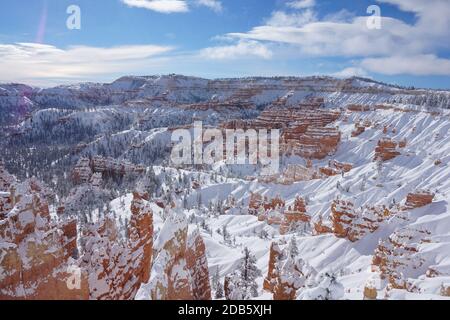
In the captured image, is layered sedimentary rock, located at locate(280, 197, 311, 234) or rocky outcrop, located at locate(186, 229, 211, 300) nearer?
rocky outcrop, located at locate(186, 229, 211, 300)

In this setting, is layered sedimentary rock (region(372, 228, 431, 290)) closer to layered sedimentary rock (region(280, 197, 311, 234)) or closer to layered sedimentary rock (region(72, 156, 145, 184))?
layered sedimentary rock (region(280, 197, 311, 234))

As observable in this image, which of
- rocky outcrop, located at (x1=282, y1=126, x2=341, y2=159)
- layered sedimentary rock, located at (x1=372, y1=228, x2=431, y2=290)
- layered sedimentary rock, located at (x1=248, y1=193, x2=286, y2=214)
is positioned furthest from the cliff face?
rocky outcrop, located at (x1=282, y1=126, x2=341, y2=159)

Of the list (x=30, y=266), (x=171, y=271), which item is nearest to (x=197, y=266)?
(x=171, y=271)

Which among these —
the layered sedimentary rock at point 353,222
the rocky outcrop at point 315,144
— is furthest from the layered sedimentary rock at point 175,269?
the rocky outcrop at point 315,144

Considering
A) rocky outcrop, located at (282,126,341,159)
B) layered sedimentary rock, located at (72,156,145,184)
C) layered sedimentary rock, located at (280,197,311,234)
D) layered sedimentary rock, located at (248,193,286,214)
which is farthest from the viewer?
rocky outcrop, located at (282,126,341,159)

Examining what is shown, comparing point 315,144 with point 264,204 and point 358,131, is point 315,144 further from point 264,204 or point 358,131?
point 264,204

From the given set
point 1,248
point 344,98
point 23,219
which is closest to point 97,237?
point 23,219

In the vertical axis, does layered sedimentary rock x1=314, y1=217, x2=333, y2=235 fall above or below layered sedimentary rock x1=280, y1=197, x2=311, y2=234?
above
